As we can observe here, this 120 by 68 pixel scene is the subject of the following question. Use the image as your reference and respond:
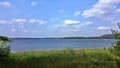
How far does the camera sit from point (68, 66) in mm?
12594

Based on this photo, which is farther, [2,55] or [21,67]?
[2,55]

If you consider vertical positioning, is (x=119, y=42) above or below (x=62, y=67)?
above

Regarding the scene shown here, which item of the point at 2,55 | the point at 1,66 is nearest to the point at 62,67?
the point at 1,66

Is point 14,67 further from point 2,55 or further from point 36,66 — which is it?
point 2,55

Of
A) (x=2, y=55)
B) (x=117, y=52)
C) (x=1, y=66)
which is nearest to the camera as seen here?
(x=1, y=66)

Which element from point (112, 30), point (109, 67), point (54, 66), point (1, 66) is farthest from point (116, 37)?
point (1, 66)

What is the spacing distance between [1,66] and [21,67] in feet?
2.62

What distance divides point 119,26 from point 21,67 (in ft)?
25.7

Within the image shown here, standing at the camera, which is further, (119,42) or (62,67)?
(119,42)

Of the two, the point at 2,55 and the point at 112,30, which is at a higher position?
the point at 112,30

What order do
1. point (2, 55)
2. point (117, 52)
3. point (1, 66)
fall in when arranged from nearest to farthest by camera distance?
point (1, 66) < point (2, 55) < point (117, 52)

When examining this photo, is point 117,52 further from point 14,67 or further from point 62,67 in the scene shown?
point 14,67

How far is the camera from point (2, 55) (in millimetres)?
16422

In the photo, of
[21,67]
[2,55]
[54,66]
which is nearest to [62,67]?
[54,66]
